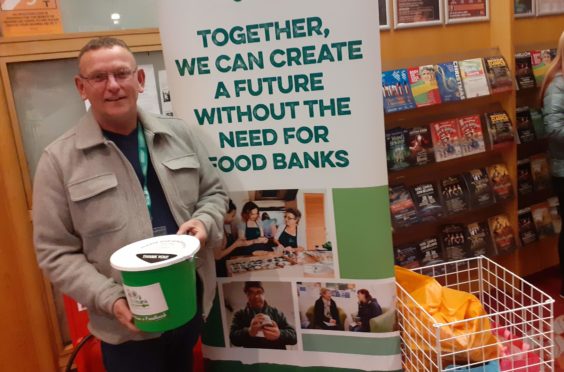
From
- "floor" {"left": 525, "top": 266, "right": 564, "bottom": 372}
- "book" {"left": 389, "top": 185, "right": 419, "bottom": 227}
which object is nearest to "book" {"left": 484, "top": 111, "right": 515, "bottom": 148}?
"book" {"left": 389, "top": 185, "right": 419, "bottom": 227}

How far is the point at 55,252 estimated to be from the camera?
59.2 inches

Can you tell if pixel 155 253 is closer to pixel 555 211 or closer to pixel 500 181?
pixel 500 181

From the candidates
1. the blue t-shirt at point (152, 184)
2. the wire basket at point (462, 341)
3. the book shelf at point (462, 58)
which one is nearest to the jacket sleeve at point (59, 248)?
the blue t-shirt at point (152, 184)

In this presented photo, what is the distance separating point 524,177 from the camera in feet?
11.2

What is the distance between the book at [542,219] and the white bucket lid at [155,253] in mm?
2839

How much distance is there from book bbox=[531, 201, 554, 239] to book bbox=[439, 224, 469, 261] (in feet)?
2.34

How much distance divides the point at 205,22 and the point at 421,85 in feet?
4.95

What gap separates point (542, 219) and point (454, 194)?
0.91 m

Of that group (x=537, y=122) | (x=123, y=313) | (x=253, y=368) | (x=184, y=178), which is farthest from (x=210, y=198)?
(x=537, y=122)

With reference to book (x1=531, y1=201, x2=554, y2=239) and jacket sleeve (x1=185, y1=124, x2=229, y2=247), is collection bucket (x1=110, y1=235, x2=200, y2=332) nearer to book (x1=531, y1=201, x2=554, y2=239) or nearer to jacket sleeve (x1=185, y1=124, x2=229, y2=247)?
jacket sleeve (x1=185, y1=124, x2=229, y2=247)

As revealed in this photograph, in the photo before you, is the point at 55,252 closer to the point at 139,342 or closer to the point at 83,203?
the point at 83,203

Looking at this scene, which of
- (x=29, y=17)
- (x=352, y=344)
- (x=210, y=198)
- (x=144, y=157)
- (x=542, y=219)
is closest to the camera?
(x=144, y=157)

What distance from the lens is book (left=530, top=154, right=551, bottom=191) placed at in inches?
137

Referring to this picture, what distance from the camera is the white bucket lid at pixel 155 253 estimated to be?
133 centimetres
